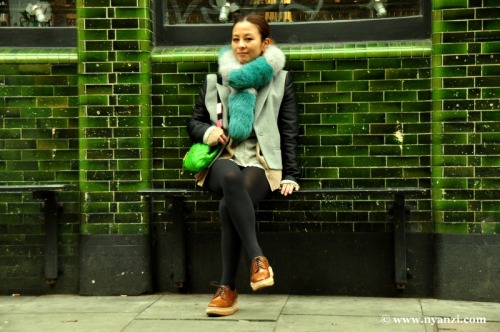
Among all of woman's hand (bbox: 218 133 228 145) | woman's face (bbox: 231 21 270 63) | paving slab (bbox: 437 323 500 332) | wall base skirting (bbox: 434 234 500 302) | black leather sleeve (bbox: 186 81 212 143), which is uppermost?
woman's face (bbox: 231 21 270 63)

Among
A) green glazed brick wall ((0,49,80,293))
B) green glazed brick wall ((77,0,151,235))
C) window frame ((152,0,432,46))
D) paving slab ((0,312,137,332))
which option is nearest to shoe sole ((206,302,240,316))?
paving slab ((0,312,137,332))

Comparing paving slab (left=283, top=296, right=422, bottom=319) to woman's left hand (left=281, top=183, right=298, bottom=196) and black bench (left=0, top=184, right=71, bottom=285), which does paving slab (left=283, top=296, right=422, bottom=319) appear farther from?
black bench (left=0, top=184, right=71, bottom=285)

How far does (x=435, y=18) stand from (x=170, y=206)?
2.48 meters

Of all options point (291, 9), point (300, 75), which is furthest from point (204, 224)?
point (291, 9)

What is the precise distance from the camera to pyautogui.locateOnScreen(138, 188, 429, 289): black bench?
6.10m

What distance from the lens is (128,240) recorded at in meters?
6.57

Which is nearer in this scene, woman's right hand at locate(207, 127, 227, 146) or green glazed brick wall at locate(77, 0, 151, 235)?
woman's right hand at locate(207, 127, 227, 146)

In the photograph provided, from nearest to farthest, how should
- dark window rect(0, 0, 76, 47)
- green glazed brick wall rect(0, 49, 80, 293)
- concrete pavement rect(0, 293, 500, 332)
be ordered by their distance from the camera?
concrete pavement rect(0, 293, 500, 332), green glazed brick wall rect(0, 49, 80, 293), dark window rect(0, 0, 76, 47)

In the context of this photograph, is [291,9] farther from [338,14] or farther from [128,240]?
[128,240]

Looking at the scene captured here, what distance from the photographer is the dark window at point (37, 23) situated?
6.87 meters

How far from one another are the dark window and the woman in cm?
142

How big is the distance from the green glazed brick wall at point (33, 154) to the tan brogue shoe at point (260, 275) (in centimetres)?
183

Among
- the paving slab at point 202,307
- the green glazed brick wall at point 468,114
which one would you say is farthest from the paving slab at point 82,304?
the green glazed brick wall at point 468,114

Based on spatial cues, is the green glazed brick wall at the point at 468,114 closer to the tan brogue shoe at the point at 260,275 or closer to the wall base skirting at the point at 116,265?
the tan brogue shoe at the point at 260,275
